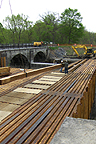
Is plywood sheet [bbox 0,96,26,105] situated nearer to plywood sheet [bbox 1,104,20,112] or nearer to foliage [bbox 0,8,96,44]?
plywood sheet [bbox 1,104,20,112]

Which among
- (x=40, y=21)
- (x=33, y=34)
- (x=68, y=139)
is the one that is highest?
(x=40, y=21)

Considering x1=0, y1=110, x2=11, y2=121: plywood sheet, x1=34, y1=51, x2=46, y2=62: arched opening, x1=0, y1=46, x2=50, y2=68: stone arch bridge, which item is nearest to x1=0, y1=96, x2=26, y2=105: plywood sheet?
x1=0, y1=110, x2=11, y2=121: plywood sheet

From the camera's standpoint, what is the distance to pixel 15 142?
190 inches

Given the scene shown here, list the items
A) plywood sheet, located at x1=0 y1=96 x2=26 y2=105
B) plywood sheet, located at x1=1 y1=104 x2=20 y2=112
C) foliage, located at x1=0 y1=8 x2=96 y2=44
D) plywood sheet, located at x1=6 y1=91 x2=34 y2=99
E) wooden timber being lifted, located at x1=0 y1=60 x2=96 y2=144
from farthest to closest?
foliage, located at x1=0 y1=8 x2=96 y2=44 < plywood sheet, located at x1=6 y1=91 x2=34 y2=99 < plywood sheet, located at x1=0 y1=96 x2=26 y2=105 < plywood sheet, located at x1=1 y1=104 x2=20 y2=112 < wooden timber being lifted, located at x1=0 y1=60 x2=96 y2=144

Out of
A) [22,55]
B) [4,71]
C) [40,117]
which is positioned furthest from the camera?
[22,55]

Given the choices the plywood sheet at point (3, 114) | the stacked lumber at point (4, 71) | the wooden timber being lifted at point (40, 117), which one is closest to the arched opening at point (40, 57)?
the stacked lumber at point (4, 71)

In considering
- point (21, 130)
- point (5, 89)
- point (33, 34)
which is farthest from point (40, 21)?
point (21, 130)

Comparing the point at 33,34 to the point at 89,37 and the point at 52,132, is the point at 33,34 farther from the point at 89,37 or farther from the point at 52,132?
the point at 52,132

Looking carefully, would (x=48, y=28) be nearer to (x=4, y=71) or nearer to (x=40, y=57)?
(x=40, y=57)

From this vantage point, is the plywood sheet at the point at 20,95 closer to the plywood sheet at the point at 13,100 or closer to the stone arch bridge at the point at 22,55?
the plywood sheet at the point at 13,100

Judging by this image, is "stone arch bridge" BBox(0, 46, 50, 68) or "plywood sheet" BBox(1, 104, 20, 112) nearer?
"plywood sheet" BBox(1, 104, 20, 112)

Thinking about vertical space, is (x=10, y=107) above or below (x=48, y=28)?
below

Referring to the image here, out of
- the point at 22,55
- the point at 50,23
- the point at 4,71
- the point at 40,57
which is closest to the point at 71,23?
the point at 50,23

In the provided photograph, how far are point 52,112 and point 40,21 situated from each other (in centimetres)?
8087
